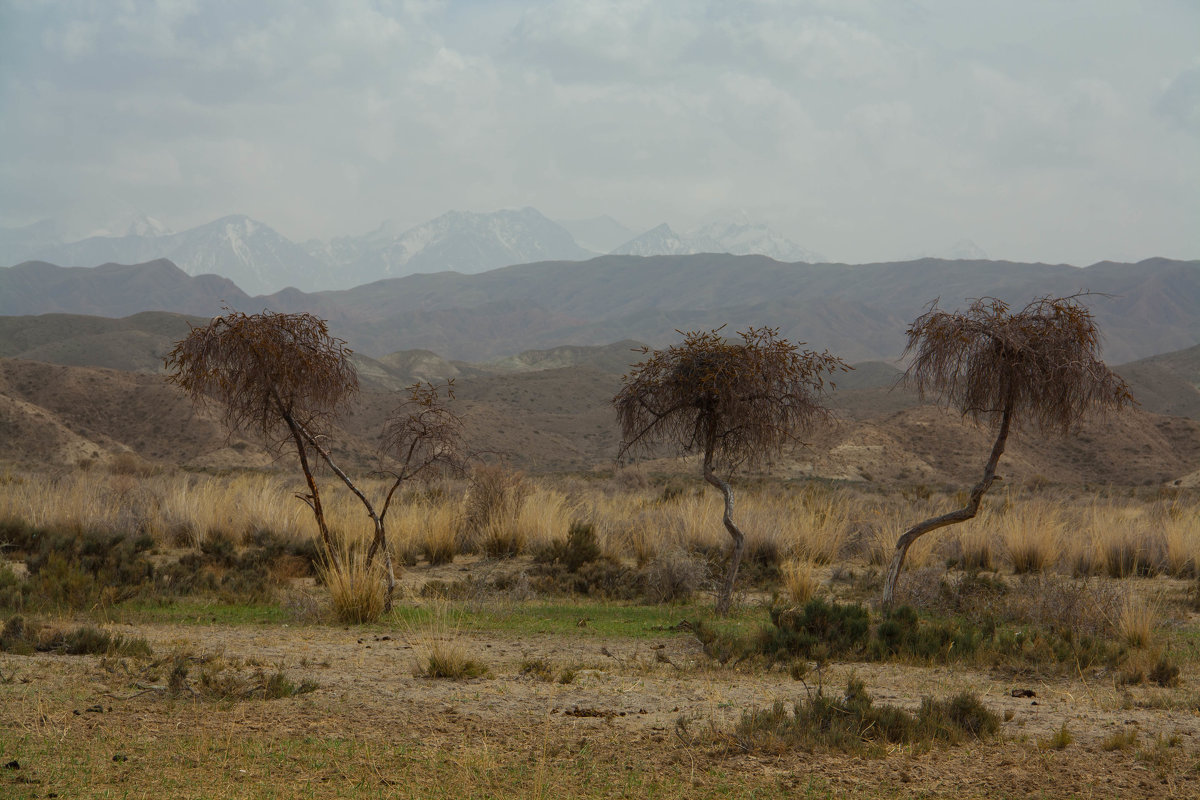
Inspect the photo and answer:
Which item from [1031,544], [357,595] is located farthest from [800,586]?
[357,595]

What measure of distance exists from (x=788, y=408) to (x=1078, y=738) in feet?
18.3

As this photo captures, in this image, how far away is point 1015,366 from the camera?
32.0ft

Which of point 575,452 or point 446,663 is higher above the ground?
point 446,663

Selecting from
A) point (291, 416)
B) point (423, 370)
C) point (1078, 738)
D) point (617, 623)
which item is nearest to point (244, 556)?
point (291, 416)

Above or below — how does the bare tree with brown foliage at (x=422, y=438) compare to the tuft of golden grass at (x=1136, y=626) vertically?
above

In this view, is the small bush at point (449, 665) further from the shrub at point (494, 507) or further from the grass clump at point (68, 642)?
the shrub at point (494, 507)

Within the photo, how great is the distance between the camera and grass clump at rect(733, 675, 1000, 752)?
611 centimetres

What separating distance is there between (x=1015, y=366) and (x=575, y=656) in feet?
17.1

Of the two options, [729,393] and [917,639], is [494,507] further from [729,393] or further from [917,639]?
[917,639]

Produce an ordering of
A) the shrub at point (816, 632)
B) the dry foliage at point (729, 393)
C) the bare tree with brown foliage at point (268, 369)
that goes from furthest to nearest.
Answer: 1. the dry foliage at point (729, 393)
2. the bare tree with brown foliage at point (268, 369)
3. the shrub at point (816, 632)

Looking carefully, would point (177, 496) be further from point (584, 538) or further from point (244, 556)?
point (584, 538)

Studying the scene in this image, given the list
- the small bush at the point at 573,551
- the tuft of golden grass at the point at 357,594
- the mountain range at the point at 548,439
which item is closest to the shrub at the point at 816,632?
the tuft of golden grass at the point at 357,594

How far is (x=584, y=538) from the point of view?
15344 millimetres

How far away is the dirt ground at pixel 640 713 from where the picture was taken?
18.6ft
